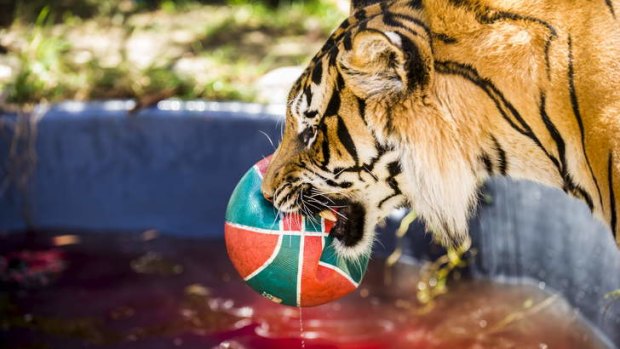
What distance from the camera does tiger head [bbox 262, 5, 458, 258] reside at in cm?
247

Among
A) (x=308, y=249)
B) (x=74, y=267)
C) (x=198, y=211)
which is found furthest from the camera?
(x=198, y=211)

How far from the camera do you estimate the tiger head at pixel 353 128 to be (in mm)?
2473

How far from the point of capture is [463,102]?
2.51 m

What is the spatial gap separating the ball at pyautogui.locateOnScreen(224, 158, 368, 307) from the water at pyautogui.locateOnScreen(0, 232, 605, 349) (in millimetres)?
1096

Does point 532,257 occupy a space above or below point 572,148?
below

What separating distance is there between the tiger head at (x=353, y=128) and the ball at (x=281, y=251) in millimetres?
61

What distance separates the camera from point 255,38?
7.12 meters

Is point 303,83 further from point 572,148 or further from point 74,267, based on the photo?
point 74,267

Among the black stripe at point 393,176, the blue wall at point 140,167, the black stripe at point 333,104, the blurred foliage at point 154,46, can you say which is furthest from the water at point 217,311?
the black stripe at point 333,104

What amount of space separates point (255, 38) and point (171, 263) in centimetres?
272

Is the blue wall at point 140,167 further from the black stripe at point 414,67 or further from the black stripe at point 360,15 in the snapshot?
the black stripe at point 414,67

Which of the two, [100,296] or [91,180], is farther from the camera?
[91,180]

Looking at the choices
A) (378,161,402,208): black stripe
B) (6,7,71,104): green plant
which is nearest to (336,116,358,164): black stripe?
(378,161,402,208): black stripe

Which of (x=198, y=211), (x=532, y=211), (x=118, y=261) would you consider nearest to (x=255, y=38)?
(x=198, y=211)
